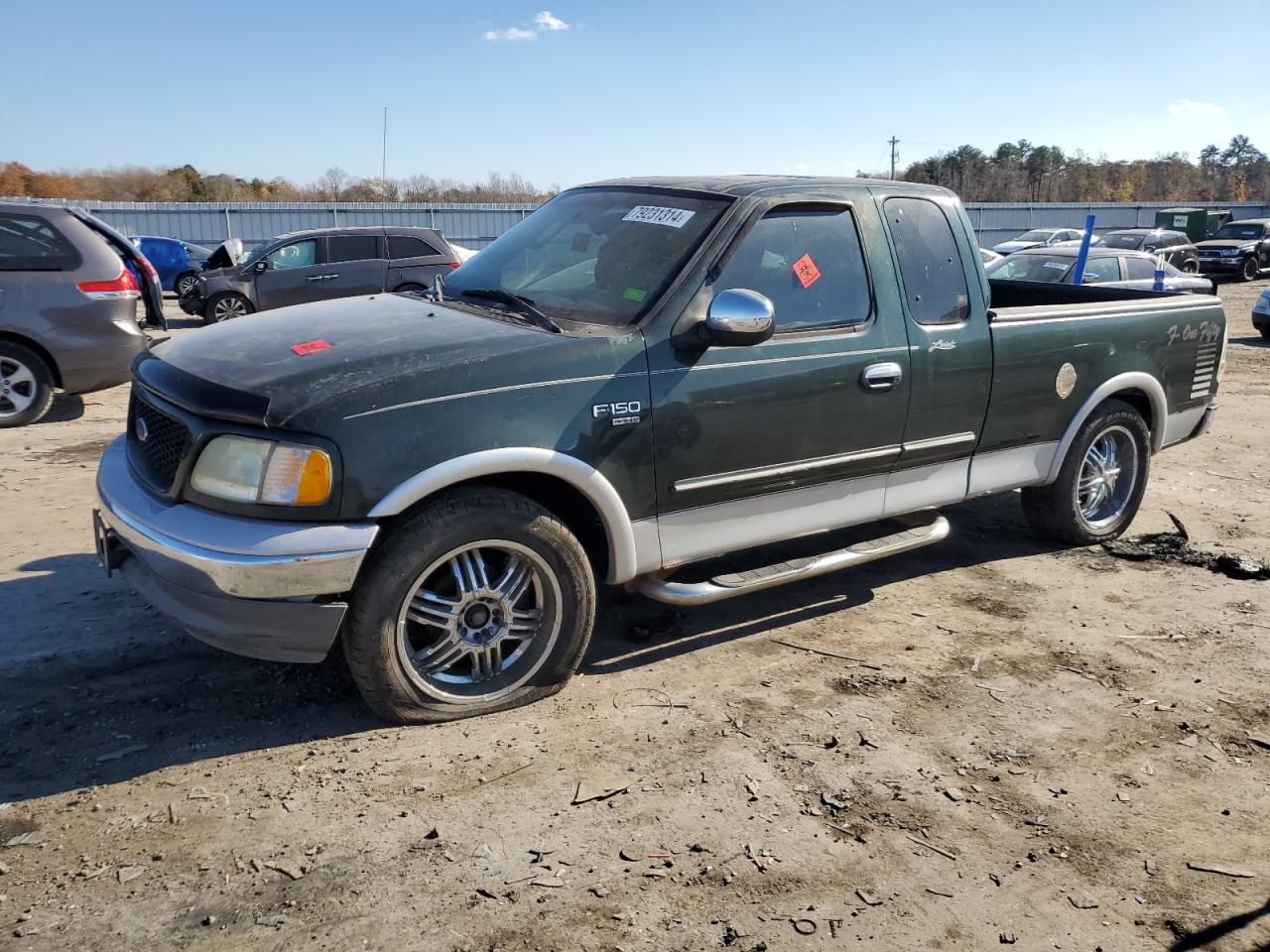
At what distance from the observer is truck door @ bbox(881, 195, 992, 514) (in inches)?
181

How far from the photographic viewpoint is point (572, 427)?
11.8ft

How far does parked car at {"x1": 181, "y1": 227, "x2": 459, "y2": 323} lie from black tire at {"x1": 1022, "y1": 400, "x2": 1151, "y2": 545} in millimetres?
10871

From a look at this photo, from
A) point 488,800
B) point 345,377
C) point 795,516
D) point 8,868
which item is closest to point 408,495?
point 345,377

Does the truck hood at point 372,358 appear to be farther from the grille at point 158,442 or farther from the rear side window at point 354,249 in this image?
the rear side window at point 354,249

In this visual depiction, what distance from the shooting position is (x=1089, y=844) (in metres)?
3.08

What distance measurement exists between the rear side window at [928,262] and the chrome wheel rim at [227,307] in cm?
1301

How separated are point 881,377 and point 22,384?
7222 mm

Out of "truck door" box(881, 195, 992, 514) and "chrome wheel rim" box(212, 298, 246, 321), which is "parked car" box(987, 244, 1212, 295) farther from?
"chrome wheel rim" box(212, 298, 246, 321)

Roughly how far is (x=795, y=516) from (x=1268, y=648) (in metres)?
2.26

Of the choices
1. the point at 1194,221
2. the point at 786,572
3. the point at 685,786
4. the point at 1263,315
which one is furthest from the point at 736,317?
the point at 1194,221

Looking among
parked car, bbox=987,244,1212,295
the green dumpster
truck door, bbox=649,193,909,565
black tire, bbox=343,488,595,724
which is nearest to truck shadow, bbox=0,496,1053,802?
black tire, bbox=343,488,595,724

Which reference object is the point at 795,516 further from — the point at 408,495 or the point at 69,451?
the point at 69,451

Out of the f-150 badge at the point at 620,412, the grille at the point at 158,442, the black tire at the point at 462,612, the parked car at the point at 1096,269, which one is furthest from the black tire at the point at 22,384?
the parked car at the point at 1096,269

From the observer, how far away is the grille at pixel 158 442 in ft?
11.3
